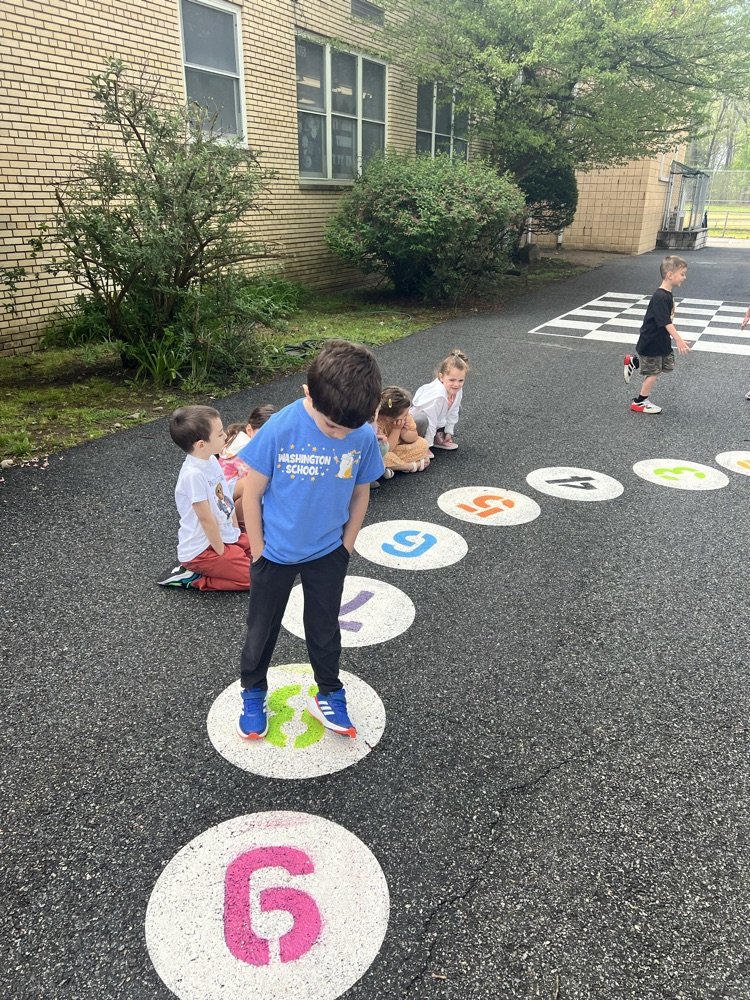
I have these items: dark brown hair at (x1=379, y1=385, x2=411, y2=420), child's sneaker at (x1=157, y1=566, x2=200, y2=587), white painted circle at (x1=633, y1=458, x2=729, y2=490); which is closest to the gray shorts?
white painted circle at (x1=633, y1=458, x2=729, y2=490)

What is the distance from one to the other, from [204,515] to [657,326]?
5.06 meters

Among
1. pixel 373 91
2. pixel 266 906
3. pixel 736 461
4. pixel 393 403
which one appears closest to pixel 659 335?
pixel 736 461

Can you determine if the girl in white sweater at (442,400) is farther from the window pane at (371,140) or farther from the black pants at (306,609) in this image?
the window pane at (371,140)

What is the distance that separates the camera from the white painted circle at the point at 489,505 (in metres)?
4.59

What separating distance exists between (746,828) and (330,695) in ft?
4.76

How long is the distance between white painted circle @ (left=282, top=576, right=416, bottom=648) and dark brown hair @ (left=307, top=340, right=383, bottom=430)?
1.45m

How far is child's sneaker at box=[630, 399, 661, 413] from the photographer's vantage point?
699cm

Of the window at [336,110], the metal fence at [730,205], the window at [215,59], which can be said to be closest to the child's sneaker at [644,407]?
the window at [215,59]

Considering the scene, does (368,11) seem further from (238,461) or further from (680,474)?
(238,461)

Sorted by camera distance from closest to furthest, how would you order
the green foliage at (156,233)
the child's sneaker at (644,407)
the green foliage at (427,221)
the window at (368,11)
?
1. the green foliage at (156,233)
2. the child's sneaker at (644,407)
3. the green foliage at (427,221)
4. the window at (368,11)

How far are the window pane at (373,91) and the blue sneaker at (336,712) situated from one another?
44.5 feet

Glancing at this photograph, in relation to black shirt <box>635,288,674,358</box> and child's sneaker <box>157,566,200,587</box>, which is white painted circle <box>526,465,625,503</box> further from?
child's sneaker <box>157,566,200,587</box>

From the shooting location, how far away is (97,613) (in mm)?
3412

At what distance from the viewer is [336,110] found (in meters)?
12.9
